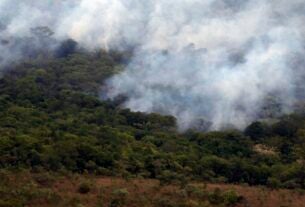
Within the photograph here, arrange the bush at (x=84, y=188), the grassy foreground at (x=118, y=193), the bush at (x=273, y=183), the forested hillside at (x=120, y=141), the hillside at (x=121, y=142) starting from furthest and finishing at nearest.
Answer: the forested hillside at (x=120, y=141), the hillside at (x=121, y=142), the bush at (x=273, y=183), the bush at (x=84, y=188), the grassy foreground at (x=118, y=193)

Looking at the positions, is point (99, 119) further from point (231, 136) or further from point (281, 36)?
point (281, 36)

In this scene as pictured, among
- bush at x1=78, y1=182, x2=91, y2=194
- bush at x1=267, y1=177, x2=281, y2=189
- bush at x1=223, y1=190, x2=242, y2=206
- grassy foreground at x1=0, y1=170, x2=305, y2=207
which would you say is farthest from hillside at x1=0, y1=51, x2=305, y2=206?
bush at x1=78, y1=182, x2=91, y2=194

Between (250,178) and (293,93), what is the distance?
62.1ft

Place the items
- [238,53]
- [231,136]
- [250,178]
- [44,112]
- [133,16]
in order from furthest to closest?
[133,16] < [238,53] < [44,112] < [231,136] < [250,178]

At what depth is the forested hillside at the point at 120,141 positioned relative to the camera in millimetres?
31109

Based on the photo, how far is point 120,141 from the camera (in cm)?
3562

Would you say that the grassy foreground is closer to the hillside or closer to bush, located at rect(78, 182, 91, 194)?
bush, located at rect(78, 182, 91, 194)

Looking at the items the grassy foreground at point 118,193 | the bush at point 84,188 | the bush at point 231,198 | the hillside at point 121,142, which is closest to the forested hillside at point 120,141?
the hillside at point 121,142

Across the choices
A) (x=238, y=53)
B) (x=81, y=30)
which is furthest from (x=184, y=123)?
(x=81, y=30)

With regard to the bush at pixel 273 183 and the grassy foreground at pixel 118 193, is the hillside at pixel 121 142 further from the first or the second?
the grassy foreground at pixel 118 193

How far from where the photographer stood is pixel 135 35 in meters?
67.0

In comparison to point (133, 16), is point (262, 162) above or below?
below

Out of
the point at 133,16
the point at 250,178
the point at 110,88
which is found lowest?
the point at 250,178

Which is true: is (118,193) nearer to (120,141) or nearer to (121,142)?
(121,142)
